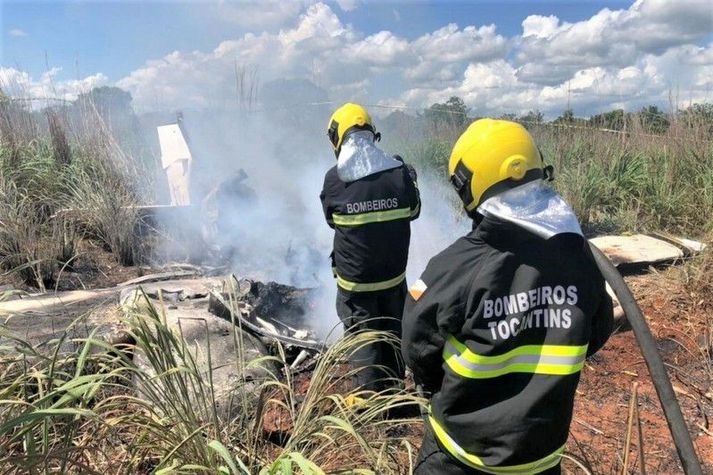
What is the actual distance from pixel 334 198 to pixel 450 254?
6.50 feet

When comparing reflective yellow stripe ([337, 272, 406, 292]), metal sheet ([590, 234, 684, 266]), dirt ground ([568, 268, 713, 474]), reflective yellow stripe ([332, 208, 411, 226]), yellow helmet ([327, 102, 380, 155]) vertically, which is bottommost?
dirt ground ([568, 268, 713, 474])

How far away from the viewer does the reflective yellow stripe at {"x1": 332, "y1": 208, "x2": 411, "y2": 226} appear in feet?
11.6

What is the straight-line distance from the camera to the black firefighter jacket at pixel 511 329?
64.1 inches

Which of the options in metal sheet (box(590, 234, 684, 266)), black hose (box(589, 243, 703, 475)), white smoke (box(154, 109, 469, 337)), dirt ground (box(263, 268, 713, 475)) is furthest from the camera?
white smoke (box(154, 109, 469, 337))

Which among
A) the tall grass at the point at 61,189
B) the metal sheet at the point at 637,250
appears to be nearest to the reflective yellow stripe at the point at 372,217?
the metal sheet at the point at 637,250

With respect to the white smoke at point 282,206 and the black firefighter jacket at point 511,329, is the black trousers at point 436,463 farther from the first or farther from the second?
the white smoke at point 282,206

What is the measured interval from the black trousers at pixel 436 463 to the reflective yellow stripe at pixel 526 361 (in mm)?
379

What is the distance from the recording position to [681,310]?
4844mm

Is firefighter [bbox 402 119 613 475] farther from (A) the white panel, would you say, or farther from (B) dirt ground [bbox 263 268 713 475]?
(A) the white panel

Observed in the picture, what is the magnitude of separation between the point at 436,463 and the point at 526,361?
1.80 feet

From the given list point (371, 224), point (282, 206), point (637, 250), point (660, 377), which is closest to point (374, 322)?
point (371, 224)

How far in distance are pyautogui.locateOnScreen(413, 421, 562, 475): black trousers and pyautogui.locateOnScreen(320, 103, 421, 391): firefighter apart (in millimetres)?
1499

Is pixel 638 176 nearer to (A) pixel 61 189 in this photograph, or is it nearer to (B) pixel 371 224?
(B) pixel 371 224

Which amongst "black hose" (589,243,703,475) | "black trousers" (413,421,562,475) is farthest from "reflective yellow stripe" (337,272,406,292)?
"black hose" (589,243,703,475)
